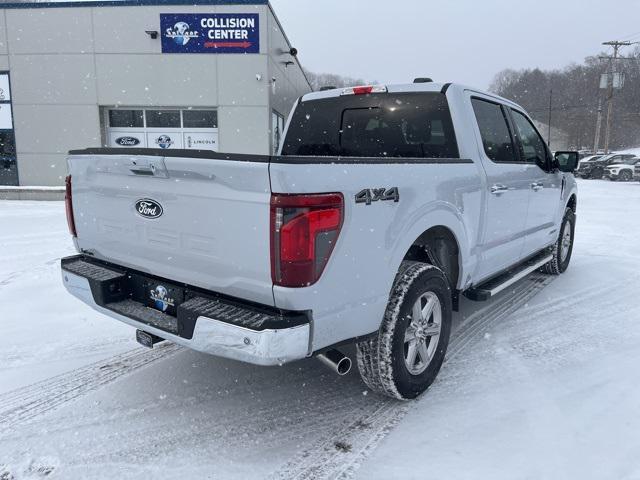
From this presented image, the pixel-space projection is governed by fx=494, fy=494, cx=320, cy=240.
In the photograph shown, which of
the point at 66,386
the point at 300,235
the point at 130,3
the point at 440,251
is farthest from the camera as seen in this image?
the point at 130,3

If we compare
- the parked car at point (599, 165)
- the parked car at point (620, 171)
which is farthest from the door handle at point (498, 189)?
the parked car at point (599, 165)

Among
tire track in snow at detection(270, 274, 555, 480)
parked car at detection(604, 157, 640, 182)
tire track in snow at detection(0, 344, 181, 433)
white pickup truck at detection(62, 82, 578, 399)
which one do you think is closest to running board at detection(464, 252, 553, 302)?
white pickup truck at detection(62, 82, 578, 399)

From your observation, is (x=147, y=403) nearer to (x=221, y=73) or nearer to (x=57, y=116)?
(x=221, y=73)

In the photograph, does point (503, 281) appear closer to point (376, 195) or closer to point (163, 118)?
point (376, 195)

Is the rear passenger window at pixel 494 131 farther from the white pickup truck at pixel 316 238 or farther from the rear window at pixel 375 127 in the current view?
the rear window at pixel 375 127

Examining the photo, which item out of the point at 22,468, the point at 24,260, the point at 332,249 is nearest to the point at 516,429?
the point at 332,249

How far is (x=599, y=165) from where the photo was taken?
2861cm

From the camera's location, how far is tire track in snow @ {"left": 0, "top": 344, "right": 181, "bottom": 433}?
2928mm

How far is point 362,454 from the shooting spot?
253cm

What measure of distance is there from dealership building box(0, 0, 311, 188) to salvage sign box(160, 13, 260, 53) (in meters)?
0.03

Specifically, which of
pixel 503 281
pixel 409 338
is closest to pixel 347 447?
pixel 409 338

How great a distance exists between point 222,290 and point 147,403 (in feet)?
3.77

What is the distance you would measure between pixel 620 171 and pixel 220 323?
30.2m

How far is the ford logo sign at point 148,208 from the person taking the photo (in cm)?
255
